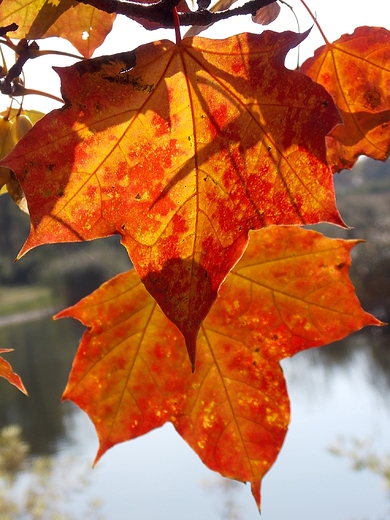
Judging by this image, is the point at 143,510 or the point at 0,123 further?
the point at 143,510

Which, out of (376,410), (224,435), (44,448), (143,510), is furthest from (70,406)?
(224,435)

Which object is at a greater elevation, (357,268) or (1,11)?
(1,11)

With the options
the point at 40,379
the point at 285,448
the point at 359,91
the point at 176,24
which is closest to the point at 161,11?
the point at 176,24

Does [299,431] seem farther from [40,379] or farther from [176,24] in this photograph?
[176,24]

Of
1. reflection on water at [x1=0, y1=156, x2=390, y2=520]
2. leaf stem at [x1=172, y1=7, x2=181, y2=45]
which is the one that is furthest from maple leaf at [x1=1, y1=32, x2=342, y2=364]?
reflection on water at [x1=0, y1=156, x2=390, y2=520]

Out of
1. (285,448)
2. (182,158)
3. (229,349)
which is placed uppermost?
Result: (182,158)

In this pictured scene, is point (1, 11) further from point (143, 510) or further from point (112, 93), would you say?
point (143, 510)
